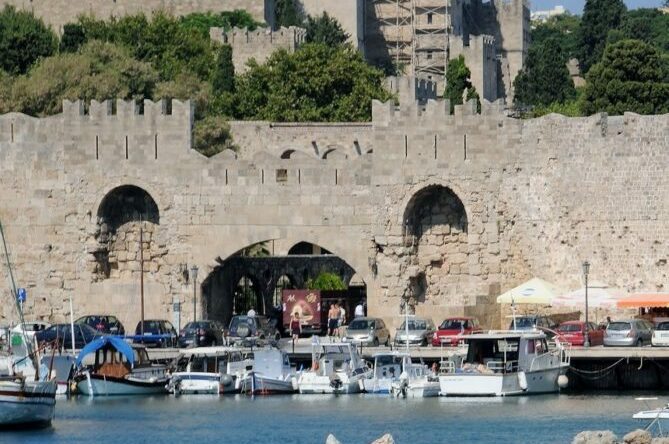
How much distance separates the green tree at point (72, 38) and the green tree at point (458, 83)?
13.9 m

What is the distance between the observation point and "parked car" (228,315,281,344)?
6969 centimetres

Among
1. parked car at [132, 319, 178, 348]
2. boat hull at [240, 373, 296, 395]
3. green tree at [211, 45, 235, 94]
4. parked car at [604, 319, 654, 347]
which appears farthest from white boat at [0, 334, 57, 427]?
green tree at [211, 45, 235, 94]

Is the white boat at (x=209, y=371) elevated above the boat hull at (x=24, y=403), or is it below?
above

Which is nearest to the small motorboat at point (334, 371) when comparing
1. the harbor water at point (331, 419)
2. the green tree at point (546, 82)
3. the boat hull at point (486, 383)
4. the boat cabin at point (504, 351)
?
the harbor water at point (331, 419)

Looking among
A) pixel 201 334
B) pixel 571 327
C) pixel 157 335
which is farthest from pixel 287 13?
pixel 571 327

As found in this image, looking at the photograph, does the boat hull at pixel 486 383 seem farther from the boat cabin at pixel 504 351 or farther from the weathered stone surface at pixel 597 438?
the weathered stone surface at pixel 597 438

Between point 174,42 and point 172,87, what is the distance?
34.6 feet

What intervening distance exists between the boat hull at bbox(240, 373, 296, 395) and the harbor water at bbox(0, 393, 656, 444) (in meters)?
0.52

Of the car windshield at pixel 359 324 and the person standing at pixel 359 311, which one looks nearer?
the car windshield at pixel 359 324

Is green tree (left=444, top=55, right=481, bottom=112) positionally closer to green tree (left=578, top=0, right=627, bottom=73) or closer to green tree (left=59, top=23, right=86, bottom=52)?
green tree (left=59, top=23, right=86, bottom=52)

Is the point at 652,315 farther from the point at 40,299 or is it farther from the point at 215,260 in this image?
the point at 40,299

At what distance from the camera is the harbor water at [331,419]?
57344 millimetres

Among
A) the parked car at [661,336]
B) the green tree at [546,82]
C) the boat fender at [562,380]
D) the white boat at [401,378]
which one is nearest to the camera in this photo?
the white boat at [401,378]

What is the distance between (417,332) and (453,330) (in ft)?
3.21
